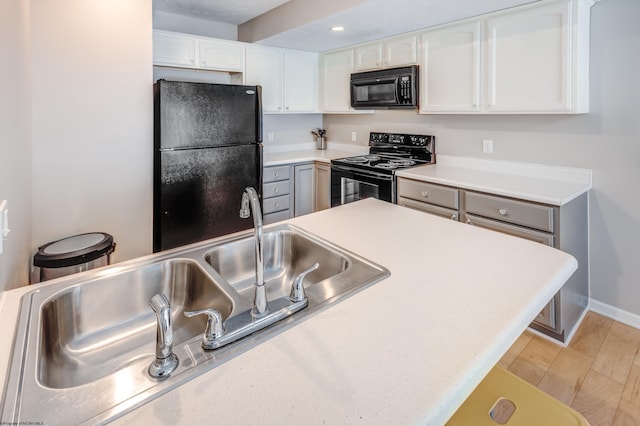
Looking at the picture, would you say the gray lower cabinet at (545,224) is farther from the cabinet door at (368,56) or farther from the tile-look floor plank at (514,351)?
the cabinet door at (368,56)

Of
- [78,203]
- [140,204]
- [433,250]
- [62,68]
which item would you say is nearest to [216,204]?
[140,204]

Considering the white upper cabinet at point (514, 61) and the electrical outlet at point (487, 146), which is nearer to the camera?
the white upper cabinet at point (514, 61)

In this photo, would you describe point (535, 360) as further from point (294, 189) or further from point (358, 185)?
point (294, 189)

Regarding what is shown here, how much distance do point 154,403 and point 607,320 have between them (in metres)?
2.94

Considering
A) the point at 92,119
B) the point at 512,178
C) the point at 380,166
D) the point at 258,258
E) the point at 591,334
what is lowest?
the point at 591,334

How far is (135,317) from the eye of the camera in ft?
3.68

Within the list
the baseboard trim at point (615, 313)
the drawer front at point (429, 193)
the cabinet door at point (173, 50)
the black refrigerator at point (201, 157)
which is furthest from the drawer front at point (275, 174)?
the baseboard trim at point (615, 313)

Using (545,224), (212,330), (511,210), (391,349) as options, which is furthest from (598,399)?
(212,330)

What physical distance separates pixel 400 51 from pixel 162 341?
3.23 metres

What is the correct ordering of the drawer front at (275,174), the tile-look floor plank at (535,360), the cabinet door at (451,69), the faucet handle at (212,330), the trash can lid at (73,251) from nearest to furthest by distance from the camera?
the faucet handle at (212,330) → the trash can lid at (73,251) → the tile-look floor plank at (535,360) → the cabinet door at (451,69) → the drawer front at (275,174)

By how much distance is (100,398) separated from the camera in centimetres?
62

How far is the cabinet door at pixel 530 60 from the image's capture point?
7.48 ft

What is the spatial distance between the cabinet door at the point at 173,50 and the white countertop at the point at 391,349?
274 cm

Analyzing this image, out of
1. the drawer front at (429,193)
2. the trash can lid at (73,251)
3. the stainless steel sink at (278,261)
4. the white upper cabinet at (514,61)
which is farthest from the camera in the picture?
the drawer front at (429,193)
